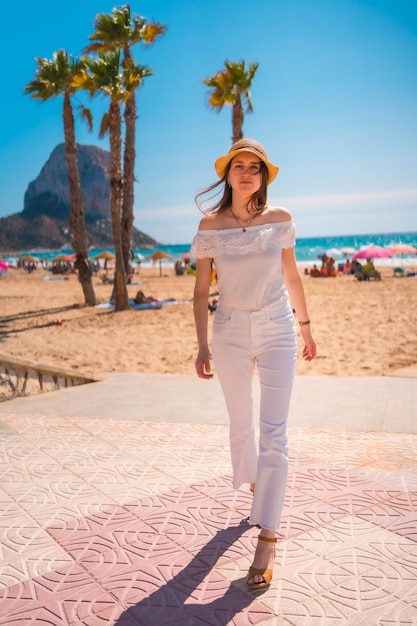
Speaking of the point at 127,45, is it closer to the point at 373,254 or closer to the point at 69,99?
the point at 69,99

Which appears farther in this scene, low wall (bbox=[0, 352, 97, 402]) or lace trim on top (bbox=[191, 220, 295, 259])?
low wall (bbox=[0, 352, 97, 402])

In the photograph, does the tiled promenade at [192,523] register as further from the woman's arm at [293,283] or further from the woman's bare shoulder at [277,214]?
the woman's bare shoulder at [277,214]

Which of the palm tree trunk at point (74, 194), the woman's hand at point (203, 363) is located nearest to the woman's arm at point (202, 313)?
the woman's hand at point (203, 363)

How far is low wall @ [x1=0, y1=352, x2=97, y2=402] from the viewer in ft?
19.8

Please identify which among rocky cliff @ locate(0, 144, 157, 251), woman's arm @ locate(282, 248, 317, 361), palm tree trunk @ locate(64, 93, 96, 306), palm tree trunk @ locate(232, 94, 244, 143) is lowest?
woman's arm @ locate(282, 248, 317, 361)

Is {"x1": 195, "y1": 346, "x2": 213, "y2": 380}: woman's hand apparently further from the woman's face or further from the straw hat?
the straw hat

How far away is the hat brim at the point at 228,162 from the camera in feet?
8.46

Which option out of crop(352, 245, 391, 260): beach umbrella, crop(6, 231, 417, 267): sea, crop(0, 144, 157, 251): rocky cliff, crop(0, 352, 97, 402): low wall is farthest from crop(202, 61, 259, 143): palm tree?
crop(0, 144, 157, 251): rocky cliff

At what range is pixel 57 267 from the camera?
45031 mm

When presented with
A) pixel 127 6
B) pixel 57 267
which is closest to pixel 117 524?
pixel 127 6

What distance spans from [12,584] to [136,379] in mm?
4350

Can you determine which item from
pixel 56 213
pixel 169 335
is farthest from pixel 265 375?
pixel 56 213

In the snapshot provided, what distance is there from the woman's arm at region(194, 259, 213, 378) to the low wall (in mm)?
3921

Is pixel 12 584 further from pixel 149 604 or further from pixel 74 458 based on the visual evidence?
pixel 74 458
